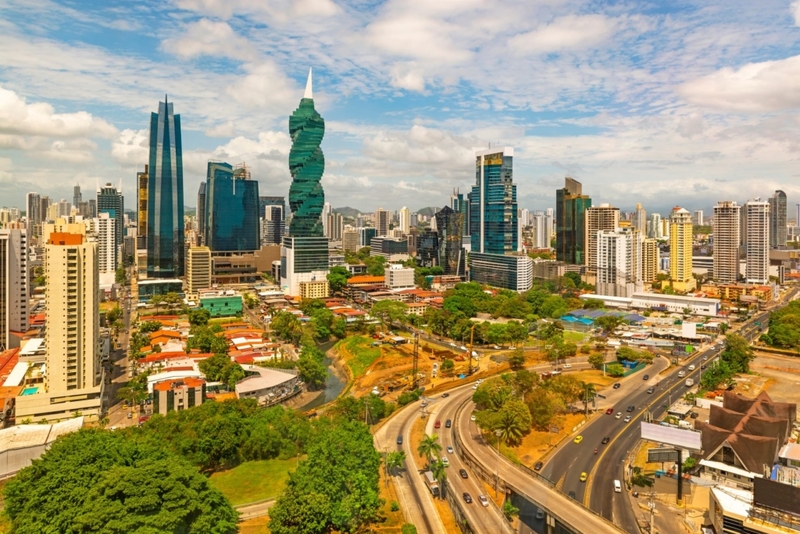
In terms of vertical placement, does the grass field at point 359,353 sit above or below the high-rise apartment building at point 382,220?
below

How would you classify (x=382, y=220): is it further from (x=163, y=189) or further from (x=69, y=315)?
(x=69, y=315)

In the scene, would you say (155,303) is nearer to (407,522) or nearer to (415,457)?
(415,457)

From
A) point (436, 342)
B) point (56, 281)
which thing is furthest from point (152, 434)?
point (436, 342)

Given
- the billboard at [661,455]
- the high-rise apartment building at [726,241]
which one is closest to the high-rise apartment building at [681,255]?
the high-rise apartment building at [726,241]

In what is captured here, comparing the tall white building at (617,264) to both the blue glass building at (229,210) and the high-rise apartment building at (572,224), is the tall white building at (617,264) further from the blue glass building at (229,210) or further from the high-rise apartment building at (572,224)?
the blue glass building at (229,210)

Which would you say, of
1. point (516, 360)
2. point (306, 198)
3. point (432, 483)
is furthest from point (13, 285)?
point (516, 360)

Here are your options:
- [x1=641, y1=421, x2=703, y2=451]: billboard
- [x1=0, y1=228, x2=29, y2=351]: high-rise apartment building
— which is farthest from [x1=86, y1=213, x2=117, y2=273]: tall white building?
[x1=641, y1=421, x2=703, y2=451]: billboard
